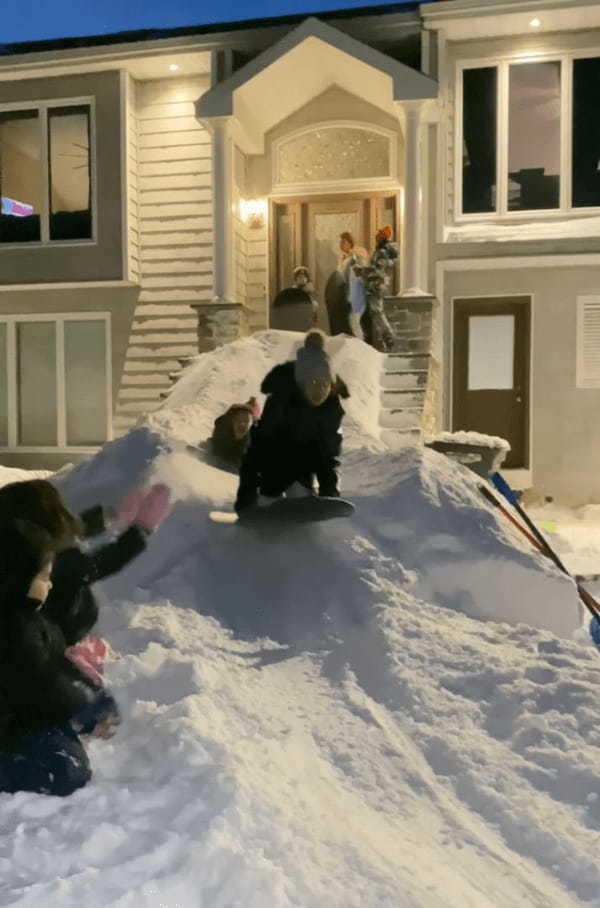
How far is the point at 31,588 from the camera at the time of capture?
2752 mm

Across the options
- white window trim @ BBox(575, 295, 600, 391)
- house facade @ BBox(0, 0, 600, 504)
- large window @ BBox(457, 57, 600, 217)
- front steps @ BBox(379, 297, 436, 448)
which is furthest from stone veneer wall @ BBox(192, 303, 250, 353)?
white window trim @ BBox(575, 295, 600, 391)

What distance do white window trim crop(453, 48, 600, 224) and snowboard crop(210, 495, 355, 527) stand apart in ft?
26.3

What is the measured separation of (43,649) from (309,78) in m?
11.3

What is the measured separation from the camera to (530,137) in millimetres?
12156

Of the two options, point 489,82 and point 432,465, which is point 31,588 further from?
point 489,82

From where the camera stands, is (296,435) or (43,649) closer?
(43,649)

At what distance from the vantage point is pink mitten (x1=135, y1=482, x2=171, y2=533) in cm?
336

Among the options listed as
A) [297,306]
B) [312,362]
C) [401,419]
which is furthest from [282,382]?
[297,306]

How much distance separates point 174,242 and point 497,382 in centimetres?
543

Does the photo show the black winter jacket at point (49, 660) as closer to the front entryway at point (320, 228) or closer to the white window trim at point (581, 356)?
the white window trim at point (581, 356)

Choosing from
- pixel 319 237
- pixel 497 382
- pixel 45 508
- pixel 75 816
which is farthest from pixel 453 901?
pixel 319 237

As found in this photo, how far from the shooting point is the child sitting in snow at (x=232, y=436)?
22.8 feet

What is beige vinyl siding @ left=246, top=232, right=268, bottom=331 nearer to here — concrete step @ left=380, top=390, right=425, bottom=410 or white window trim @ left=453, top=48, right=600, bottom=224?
white window trim @ left=453, top=48, right=600, bottom=224

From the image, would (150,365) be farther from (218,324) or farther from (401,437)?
(401,437)
